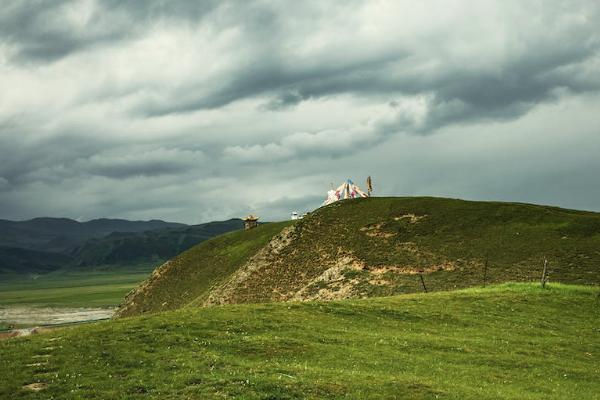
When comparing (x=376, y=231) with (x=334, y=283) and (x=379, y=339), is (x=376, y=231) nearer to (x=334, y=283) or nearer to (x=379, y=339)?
(x=334, y=283)

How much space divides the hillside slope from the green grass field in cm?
2781

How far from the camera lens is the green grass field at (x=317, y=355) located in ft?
83.6

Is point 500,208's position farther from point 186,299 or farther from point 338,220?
point 186,299

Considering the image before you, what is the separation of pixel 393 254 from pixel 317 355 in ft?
183

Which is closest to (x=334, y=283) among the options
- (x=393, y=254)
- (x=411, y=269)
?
(x=411, y=269)

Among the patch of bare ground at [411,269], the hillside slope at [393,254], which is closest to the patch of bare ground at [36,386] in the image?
the hillside slope at [393,254]

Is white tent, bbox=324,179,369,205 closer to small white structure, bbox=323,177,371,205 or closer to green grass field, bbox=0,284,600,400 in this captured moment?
small white structure, bbox=323,177,371,205

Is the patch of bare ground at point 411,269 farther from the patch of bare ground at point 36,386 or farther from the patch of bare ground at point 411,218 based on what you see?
the patch of bare ground at point 36,386

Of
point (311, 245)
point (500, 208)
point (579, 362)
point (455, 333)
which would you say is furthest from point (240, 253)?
point (579, 362)

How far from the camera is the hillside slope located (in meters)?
74.6

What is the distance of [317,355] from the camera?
31.7 m

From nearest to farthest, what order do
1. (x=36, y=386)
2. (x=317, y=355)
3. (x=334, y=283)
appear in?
(x=36, y=386)
(x=317, y=355)
(x=334, y=283)

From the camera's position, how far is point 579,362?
112ft

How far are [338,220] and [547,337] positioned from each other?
67.8 metres
